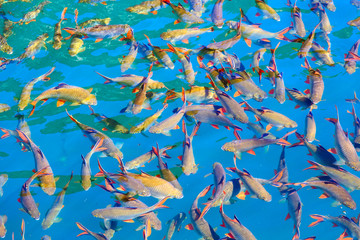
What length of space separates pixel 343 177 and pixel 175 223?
7.73 ft

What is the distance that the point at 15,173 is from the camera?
489cm

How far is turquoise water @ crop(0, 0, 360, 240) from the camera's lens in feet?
14.8

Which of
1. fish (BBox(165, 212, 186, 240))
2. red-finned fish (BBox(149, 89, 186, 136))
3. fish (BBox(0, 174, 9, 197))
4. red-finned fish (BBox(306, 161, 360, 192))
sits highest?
red-finned fish (BBox(149, 89, 186, 136))

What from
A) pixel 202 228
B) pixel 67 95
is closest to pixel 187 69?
pixel 67 95

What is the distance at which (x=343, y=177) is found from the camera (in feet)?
12.0

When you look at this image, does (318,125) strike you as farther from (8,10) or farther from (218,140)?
(8,10)

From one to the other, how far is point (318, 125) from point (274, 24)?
2693 mm

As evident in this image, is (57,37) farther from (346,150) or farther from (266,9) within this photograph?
(346,150)

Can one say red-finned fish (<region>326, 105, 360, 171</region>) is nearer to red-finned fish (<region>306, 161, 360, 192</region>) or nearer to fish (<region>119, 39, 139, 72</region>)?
red-finned fish (<region>306, 161, 360, 192</region>)

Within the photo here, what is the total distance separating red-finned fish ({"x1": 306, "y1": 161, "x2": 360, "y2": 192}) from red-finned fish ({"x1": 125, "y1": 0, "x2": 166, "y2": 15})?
469cm

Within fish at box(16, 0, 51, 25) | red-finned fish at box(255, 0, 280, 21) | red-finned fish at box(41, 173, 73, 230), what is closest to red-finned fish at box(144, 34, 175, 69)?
red-finned fish at box(255, 0, 280, 21)

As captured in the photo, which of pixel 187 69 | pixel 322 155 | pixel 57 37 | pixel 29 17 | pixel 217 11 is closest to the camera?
Result: pixel 322 155

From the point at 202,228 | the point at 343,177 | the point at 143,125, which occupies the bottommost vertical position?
the point at 202,228

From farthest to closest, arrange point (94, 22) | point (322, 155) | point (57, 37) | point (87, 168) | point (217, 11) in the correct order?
1. point (94, 22)
2. point (57, 37)
3. point (217, 11)
4. point (87, 168)
5. point (322, 155)
